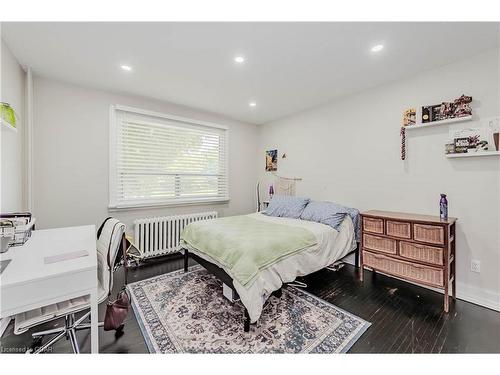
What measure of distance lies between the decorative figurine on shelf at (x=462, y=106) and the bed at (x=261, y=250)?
164 centimetres

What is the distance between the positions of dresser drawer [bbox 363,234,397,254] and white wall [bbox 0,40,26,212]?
12.4 feet

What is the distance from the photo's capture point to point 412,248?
7.63 feet

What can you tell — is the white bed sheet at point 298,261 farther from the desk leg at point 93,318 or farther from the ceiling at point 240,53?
the ceiling at point 240,53

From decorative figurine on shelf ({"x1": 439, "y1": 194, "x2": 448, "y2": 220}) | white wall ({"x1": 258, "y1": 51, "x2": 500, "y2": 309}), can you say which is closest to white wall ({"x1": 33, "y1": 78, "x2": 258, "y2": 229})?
white wall ({"x1": 258, "y1": 51, "x2": 500, "y2": 309})

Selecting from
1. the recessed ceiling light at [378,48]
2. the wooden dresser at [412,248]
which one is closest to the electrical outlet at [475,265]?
the wooden dresser at [412,248]

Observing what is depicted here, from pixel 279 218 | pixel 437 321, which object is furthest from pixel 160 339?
pixel 437 321

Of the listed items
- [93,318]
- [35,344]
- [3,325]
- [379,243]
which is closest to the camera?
[93,318]

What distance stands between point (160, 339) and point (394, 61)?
3447 millimetres

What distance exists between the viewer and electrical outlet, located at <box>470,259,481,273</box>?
225 cm

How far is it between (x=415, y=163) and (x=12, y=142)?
4.43 meters

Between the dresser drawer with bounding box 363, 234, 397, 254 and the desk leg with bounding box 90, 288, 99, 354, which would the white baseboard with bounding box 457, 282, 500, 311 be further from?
the desk leg with bounding box 90, 288, 99, 354

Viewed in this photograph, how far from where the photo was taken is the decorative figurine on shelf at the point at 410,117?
8.73ft

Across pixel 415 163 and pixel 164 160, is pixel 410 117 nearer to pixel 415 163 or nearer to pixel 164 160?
pixel 415 163

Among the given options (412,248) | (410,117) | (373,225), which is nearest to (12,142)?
(373,225)
